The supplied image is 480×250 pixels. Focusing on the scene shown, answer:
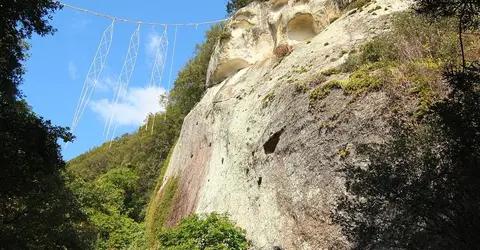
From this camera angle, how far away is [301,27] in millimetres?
16562

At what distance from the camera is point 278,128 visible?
1073 cm

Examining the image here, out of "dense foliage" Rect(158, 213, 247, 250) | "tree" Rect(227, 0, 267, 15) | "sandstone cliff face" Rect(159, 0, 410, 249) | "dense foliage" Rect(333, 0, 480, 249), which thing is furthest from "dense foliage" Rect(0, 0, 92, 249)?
"tree" Rect(227, 0, 267, 15)

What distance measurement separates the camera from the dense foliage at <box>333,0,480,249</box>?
18.0ft

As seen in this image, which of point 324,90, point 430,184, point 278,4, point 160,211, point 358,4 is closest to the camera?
point 430,184

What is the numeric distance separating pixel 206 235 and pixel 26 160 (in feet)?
15.2

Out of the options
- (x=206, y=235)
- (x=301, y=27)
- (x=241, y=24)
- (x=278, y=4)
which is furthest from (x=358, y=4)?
(x=206, y=235)

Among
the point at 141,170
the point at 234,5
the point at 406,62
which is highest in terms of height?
the point at 234,5

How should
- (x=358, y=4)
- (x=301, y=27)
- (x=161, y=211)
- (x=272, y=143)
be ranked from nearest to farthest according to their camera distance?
(x=272, y=143), (x=358, y=4), (x=301, y=27), (x=161, y=211)

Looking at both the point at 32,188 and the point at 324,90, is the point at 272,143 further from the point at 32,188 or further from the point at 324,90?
the point at 32,188

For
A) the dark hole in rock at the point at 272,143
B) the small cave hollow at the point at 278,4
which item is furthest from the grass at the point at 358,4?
the dark hole in rock at the point at 272,143

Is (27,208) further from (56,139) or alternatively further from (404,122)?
(404,122)

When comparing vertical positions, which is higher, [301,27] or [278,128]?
[301,27]

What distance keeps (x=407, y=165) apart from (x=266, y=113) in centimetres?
614

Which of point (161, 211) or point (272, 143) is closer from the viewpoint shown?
point (272, 143)
